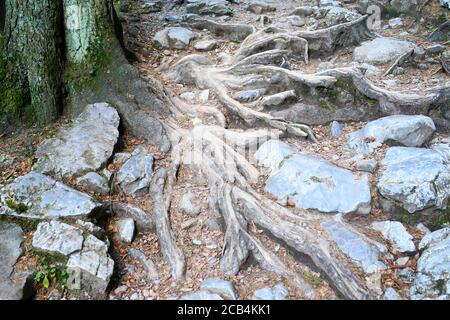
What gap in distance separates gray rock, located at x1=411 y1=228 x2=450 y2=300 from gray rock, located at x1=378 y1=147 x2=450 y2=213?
0.50m

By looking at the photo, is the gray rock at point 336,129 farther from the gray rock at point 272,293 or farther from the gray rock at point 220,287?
the gray rock at point 220,287

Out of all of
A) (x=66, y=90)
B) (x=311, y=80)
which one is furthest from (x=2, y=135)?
(x=311, y=80)

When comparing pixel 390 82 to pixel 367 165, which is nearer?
pixel 367 165

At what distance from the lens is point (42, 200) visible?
16.0 feet

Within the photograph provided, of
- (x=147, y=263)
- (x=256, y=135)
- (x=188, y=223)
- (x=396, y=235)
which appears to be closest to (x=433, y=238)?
(x=396, y=235)

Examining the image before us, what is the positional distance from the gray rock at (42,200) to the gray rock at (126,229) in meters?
0.37

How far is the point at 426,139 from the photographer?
5812mm

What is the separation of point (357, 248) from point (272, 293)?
107cm

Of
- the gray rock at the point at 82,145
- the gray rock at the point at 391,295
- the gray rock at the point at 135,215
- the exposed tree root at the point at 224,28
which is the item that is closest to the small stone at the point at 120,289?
the gray rock at the point at 135,215

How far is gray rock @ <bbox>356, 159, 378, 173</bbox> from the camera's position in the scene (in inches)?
210

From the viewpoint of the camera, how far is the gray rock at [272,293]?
13.9 feet

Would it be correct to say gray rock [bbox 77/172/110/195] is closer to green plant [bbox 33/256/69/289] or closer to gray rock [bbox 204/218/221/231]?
green plant [bbox 33/256/69/289]

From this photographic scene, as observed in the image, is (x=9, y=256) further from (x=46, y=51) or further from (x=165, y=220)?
(x=46, y=51)

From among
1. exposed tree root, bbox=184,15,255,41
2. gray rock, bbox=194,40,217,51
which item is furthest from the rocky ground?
exposed tree root, bbox=184,15,255,41
